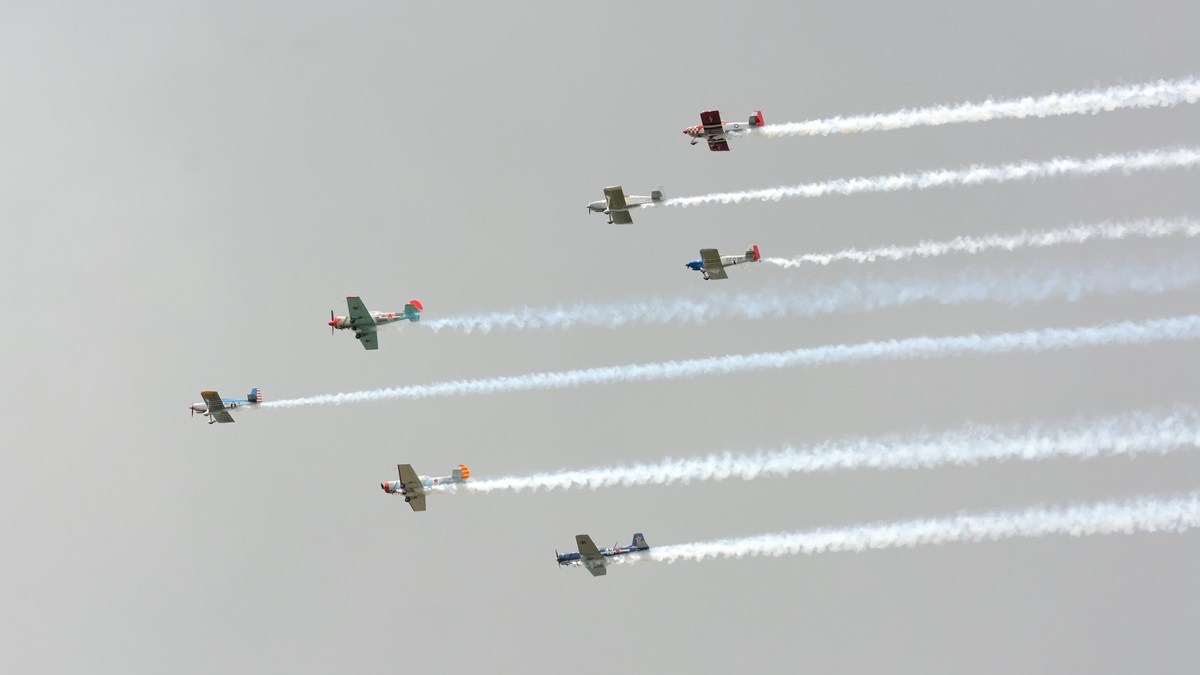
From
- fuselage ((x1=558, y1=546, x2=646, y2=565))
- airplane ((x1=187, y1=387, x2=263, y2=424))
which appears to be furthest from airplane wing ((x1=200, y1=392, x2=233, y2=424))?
fuselage ((x1=558, y1=546, x2=646, y2=565))

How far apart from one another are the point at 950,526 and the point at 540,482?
19.5 metres

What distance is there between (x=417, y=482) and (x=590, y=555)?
30.3 feet

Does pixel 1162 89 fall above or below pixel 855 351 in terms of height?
above

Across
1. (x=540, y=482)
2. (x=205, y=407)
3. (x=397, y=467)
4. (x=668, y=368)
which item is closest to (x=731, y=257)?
(x=668, y=368)

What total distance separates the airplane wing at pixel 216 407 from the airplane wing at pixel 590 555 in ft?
62.9

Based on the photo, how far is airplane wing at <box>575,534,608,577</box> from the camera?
69.5 metres

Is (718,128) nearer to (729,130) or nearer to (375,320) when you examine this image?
(729,130)

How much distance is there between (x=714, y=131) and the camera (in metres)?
70.6

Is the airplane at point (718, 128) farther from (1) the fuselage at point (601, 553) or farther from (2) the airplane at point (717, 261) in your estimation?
(1) the fuselage at point (601, 553)

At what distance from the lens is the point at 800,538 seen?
61.9m

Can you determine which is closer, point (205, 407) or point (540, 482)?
point (540, 482)

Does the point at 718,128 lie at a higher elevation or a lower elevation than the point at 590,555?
higher

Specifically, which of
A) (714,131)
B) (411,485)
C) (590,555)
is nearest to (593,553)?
(590,555)

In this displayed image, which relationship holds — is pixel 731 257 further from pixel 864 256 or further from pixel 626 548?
pixel 626 548
